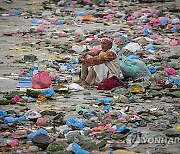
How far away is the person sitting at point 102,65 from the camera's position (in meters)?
10.5

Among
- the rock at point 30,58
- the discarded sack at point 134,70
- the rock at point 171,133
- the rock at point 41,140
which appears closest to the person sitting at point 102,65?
the discarded sack at point 134,70

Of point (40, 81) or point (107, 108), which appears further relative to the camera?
point (40, 81)

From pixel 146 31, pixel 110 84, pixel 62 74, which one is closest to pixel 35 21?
pixel 146 31

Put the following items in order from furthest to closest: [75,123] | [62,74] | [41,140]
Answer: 1. [62,74]
2. [75,123]
3. [41,140]

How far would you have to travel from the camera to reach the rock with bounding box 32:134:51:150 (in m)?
7.46

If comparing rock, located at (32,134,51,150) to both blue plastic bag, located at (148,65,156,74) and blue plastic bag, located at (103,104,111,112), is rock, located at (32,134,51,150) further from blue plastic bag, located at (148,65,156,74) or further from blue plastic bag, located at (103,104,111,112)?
blue plastic bag, located at (148,65,156,74)

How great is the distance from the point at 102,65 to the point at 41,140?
3185 mm

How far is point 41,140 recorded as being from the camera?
297 inches

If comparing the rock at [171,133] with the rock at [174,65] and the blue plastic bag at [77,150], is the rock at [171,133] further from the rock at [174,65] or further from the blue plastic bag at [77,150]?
the rock at [174,65]

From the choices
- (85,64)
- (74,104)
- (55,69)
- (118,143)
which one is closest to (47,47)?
(55,69)

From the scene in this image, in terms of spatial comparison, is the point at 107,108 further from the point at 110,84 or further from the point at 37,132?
the point at 37,132

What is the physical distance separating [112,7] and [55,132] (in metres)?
11.7

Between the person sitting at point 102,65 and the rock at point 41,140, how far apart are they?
3.00 meters

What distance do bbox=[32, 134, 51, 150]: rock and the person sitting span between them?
2996 mm
